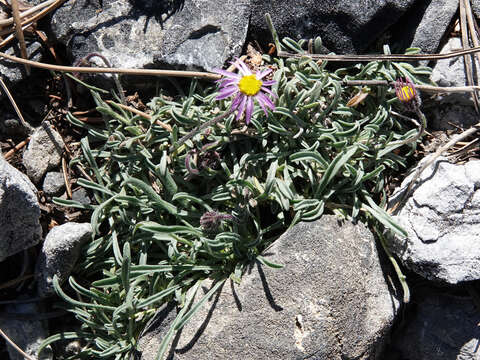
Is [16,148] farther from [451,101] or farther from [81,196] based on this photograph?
[451,101]

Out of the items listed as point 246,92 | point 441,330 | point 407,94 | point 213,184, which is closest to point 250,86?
point 246,92

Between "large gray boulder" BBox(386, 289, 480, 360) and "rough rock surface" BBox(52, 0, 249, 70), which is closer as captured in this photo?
"large gray boulder" BBox(386, 289, 480, 360)

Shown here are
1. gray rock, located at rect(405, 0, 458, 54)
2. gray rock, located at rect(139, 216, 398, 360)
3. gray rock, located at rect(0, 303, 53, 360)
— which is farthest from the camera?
gray rock, located at rect(405, 0, 458, 54)

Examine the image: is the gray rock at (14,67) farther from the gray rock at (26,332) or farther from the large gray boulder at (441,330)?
the large gray boulder at (441,330)

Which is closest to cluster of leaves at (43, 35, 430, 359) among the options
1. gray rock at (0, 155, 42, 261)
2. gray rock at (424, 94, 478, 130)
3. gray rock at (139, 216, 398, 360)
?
gray rock at (139, 216, 398, 360)

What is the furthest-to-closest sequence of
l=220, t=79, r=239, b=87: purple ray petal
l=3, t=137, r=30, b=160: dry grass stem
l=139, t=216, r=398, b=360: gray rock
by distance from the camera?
l=3, t=137, r=30, b=160: dry grass stem
l=220, t=79, r=239, b=87: purple ray petal
l=139, t=216, r=398, b=360: gray rock

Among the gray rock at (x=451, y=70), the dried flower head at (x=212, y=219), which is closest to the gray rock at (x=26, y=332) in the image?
the dried flower head at (x=212, y=219)

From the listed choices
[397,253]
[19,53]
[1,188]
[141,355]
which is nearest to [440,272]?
[397,253]

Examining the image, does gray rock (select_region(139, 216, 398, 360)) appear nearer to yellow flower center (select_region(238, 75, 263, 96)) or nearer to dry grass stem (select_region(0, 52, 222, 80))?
yellow flower center (select_region(238, 75, 263, 96))
